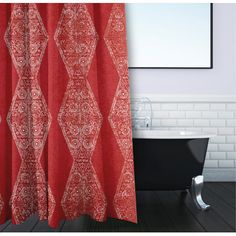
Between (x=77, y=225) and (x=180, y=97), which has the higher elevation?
(x=180, y=97)

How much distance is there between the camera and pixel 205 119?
3020 mm

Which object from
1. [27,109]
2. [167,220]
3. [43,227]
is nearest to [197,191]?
[167,220]

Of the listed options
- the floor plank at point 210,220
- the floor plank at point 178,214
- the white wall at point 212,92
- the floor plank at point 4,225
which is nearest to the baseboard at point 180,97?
the white wall at point 212,92

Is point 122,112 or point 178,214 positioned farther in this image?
point 178,214

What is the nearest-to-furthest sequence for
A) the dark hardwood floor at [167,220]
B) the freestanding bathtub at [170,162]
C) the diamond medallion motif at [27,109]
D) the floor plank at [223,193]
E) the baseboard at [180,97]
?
the diamond medallion motif at [27,109]
the dark hardwood floor at [167,220]
the freestanding bathtub at [170,162]
the floor plank at [223,193]
the baseboard at [180,97]

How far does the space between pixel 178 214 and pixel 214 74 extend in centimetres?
165

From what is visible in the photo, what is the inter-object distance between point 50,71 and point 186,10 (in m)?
2.00

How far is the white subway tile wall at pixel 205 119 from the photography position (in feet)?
9.87

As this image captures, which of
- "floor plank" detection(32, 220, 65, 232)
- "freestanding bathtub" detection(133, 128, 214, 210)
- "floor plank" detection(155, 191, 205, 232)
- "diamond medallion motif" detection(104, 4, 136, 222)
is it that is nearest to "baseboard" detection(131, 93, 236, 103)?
"freestanding bathtub" detection(133, 128, 214, 210)

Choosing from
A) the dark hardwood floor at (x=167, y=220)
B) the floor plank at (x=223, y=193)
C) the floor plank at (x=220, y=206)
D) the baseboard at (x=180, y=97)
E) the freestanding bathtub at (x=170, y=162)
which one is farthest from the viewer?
the baseboard at (x=180, y=97)

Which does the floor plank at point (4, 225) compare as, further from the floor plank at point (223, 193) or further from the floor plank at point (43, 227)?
the floor plank at point (223, 193)

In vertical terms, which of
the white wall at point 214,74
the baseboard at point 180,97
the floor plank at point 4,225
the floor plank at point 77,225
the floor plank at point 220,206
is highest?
the white wall at point 214,74

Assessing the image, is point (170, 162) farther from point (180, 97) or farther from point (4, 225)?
point (4, 225)

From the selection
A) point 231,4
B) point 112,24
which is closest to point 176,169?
point 112,24
